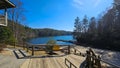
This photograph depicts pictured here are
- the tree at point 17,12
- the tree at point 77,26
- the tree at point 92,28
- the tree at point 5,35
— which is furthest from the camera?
the tree at point 77,26

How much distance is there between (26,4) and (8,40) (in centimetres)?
876

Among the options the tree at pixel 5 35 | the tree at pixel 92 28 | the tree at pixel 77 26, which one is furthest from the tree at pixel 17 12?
the tree at pixel 77 26

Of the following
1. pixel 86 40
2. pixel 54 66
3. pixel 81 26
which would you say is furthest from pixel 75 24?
pixel 54 66

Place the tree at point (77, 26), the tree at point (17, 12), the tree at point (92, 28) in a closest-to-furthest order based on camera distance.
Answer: the tree at point (17, 12) < the tree at point (92, 28) < the tree at point (77, 26)

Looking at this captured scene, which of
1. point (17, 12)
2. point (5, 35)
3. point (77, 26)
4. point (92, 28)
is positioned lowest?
point (5, 35)

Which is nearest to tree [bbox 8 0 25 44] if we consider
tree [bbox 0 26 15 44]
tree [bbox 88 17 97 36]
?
tree [bbox 0 26 15 44]

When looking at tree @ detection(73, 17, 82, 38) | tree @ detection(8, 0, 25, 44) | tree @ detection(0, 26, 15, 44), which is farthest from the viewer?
tree @ detection(73, 17, 82, 38)

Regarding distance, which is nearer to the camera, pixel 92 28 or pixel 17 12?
pixel 17 12

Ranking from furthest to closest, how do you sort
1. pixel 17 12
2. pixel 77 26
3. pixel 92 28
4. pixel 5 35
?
pixel 77 26
pixel 92 28
pixel 17 12
pixel 5 35

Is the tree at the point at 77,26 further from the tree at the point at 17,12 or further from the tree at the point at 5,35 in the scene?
the tree at the point at 5,35

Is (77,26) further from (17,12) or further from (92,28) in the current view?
(17,12)

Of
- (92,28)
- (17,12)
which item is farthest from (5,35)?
(92,28)

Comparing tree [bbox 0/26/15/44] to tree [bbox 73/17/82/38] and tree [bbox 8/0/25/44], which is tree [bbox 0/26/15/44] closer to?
tree [bbox 8/0/25/44]

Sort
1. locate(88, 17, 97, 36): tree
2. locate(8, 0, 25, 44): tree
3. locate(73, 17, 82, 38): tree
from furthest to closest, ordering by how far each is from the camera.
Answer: locate(73, 17, 82, 38): tree → locate(88, 17, 97, 36): tree → locate(8, 0, 25, 44): tree
